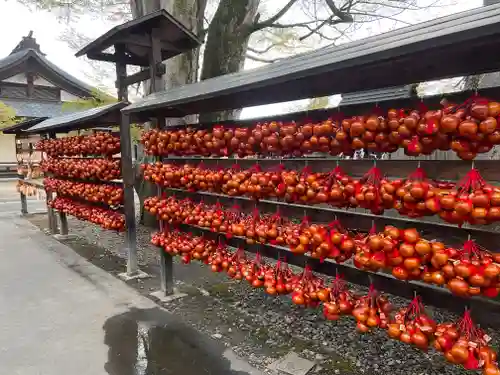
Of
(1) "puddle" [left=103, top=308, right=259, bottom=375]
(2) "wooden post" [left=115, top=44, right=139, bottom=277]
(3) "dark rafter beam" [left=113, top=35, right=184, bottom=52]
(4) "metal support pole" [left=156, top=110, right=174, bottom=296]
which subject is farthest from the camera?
(2) "wooden post" [left=115, top=44, right=139, bottom=277]

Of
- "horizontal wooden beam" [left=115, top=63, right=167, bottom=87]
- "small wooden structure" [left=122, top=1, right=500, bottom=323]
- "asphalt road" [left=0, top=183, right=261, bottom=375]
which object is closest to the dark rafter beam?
"horizontal wooden beam" [left=115, top=63, right=167, bottom=87]

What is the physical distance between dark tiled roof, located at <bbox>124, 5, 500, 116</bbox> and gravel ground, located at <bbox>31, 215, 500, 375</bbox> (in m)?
2.57

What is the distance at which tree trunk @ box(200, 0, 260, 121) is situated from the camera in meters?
8.92

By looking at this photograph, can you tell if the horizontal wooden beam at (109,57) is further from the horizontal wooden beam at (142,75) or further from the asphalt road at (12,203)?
A: the asphalt road at (12,203)

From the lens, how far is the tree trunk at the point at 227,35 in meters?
8.92

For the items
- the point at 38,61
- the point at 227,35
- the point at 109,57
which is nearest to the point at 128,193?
the point at 109,57

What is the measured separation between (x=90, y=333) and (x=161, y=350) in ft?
3.13

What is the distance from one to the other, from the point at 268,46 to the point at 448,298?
14269 millimetres

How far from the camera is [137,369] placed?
11.2 ft

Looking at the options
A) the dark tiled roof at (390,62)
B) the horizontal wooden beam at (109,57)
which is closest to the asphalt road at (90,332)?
the dark tiled roof at (390,62)

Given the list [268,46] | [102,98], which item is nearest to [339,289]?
[102,98]

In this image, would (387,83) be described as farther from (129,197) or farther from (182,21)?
(182,21)

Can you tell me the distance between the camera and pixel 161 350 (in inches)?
147

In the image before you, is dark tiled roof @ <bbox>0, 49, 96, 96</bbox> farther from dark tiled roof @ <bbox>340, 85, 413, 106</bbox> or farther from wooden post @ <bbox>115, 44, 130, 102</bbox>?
dark tiled roof @ <bbox>340, 85, 413, 106</bbox>
